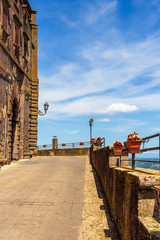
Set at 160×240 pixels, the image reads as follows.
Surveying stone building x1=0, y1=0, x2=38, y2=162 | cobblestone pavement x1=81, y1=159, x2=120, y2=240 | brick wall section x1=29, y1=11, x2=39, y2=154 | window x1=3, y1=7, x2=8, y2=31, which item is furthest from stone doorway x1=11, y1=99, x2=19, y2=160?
cobblestone pavement x1=81, y1=159, x2=120, y2=240

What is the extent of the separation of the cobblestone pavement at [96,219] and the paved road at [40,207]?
18cm

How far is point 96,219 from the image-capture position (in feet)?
18.4

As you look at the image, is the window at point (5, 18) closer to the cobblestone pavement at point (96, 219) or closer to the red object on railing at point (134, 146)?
the cobblestone pavement at point (96, 219)

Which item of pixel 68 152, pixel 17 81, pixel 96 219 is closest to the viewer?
pixel 96 219

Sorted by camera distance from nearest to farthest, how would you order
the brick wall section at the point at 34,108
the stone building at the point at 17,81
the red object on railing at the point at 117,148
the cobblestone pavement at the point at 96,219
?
1. the cobblestone pavement at the point at 96,219
2. the red object on railing at the point at 117,148
3. the stone building at the point at 17,81
4. the brick wall section at the point at 34,108

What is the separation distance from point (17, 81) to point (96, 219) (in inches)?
563

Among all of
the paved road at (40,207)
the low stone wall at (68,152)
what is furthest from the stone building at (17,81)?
the low stone wall at (68,152)

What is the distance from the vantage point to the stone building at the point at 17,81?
1449 centimetres

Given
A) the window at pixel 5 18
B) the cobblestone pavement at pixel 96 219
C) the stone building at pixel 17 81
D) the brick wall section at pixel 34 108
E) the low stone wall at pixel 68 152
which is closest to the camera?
the cobblestone pavement at pixel 96 219

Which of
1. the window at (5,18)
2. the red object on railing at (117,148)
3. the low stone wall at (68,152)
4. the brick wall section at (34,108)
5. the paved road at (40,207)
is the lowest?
the paved road at (40,207)

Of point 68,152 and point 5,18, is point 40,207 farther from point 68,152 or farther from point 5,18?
point 68,152

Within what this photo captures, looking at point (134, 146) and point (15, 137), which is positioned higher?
point (15, 137)

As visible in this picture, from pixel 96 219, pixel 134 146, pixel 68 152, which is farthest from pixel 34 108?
pixel 134 146

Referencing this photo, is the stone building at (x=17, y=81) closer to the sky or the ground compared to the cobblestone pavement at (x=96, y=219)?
closer to the sky
